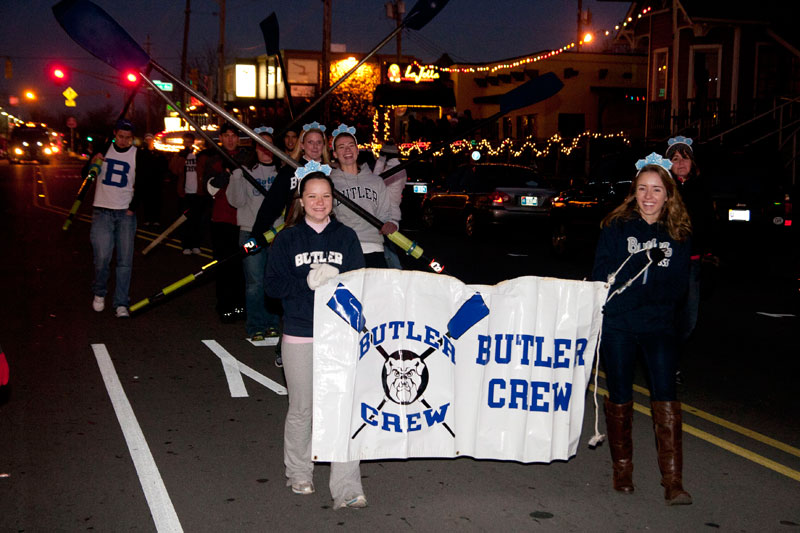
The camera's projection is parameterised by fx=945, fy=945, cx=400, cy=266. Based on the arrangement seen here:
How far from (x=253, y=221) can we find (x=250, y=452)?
11.7 feet

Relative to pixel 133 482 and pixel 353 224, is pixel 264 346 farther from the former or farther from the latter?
pixel 133 482

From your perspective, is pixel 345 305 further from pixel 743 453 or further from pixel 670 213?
pixel 743 453

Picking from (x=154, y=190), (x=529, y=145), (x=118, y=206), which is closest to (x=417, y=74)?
(x=529, y=145)

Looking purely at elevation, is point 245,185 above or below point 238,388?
above

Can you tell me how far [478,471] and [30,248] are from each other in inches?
516

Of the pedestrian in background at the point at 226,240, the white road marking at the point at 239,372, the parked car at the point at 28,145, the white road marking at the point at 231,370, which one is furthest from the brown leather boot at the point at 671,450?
the parked car at the point at 28,145

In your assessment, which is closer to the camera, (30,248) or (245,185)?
(245,185)

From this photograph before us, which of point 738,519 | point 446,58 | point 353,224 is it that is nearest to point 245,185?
point 353,224

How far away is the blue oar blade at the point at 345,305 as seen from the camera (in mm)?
4777

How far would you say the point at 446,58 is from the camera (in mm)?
46500

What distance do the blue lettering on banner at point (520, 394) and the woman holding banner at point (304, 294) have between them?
2.68ft

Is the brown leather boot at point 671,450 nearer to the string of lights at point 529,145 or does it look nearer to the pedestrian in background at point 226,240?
the pedestrian in background at point 226,240

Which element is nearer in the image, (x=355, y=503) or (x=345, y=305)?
(x=345, y=305)

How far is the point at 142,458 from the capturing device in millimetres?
5691
